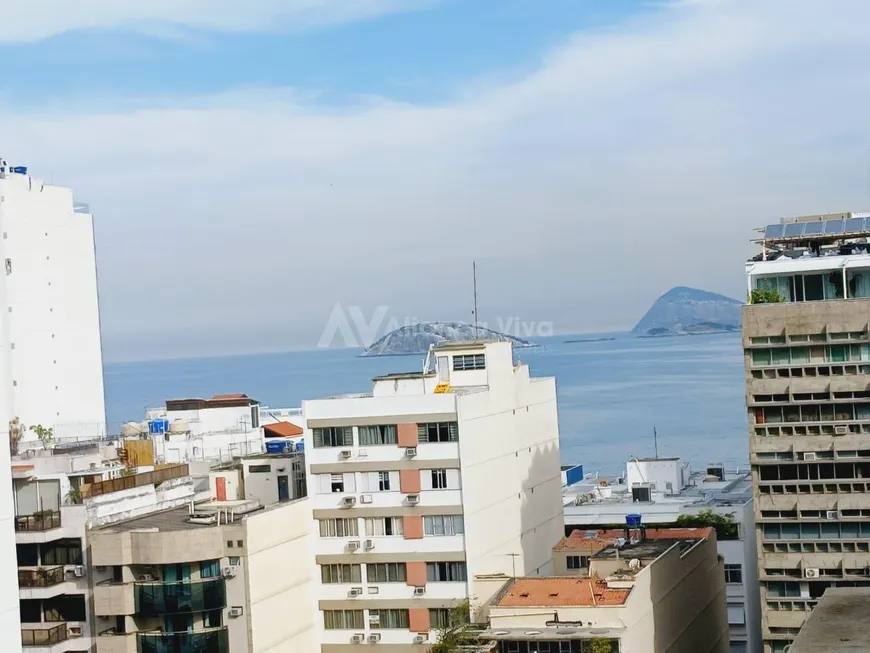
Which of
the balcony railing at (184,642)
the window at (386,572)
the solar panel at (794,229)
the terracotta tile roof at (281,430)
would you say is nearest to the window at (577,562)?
the window at (386,572)

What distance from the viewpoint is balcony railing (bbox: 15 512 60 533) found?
33562mm

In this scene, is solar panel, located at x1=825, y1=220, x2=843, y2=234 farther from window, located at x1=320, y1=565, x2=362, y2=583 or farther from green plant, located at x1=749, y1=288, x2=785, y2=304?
→ window, located at x1=320, y1=565, x2=362, y2=583

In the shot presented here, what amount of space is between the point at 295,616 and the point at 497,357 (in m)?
10.0

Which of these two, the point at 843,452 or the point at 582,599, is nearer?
the point at 582,599

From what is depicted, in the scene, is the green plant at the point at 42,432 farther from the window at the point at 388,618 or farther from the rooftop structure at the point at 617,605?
the rooftop structure at the point at 617,605

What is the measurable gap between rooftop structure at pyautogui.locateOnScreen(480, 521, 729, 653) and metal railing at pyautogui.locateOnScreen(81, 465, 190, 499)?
10.2 meters

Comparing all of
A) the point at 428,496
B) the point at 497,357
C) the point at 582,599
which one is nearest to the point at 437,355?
the point at 497,357

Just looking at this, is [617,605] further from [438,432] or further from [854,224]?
[854,224]

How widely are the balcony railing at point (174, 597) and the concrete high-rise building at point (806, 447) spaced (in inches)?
566

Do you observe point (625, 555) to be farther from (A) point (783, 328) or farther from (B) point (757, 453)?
(A) point (783, 328)

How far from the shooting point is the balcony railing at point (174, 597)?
3312 cm

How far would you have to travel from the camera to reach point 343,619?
126 feet

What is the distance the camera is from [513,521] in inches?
1649

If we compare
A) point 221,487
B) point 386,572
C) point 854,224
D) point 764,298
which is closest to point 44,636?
point 221,487
